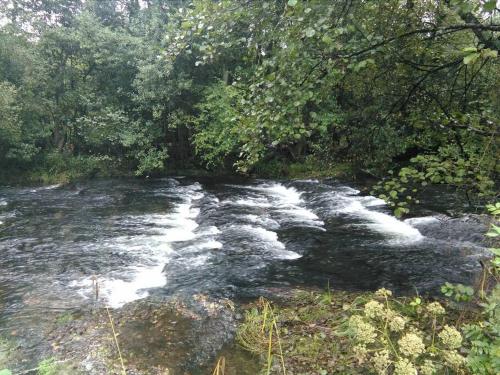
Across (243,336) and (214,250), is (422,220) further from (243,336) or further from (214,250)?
(243,336)

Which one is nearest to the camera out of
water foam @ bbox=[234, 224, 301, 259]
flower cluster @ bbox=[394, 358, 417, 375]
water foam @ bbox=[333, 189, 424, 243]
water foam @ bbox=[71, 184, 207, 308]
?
flower cluster @ bbox=[394, 358, 417, 375]

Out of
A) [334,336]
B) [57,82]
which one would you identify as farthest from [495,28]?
[57,82]

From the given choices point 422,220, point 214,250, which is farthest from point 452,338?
point 422,220

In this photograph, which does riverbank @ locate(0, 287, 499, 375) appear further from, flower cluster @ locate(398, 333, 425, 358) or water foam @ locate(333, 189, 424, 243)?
water foam @ locate(333, 189, 424, 243)

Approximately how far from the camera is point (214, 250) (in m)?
9.71

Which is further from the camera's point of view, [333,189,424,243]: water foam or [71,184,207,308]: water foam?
[333,189,424,243]: water foam

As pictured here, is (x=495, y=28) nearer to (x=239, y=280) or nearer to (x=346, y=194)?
(x=239, y=280)

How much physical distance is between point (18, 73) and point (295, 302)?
25406 mm

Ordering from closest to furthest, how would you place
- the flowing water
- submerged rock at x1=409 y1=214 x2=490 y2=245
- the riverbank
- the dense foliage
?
the riverbank < the dense foliage < the flowing water < submerged rock at x1=409 y1=214 x2=490 y2=245

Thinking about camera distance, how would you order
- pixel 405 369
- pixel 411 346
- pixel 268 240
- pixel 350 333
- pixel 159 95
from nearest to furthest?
pixel 405 369 → pixel 411 346 → pixel 350 333 → pixel 268 240 → pixel 159 95

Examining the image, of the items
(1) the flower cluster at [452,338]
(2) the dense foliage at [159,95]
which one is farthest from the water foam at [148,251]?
(1) the flower cluster at [452,338]

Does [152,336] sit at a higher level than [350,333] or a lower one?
lower

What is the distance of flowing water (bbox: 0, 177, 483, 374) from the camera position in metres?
7.50

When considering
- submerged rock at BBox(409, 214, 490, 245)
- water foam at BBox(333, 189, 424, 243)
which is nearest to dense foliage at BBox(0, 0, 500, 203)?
water foam at BBox(333, 189, 424, 243)
